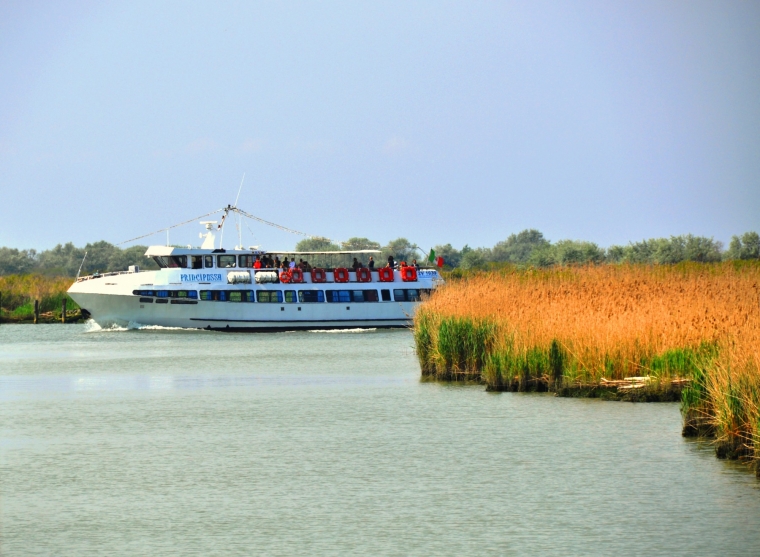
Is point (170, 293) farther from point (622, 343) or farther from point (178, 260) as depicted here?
point (622, 343)

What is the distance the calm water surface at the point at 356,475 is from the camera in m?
16.7

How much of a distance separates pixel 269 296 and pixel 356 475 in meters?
44.3

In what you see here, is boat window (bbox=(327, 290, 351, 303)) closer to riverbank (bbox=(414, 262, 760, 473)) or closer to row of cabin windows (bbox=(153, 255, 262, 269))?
row of cabin windows (bbox=(153, 255, 262, 269))

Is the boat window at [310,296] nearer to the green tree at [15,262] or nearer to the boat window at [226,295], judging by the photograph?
the boat window at [226,295]

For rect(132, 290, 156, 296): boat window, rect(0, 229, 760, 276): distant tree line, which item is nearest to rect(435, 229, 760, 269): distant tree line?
rect(0, 229, 760, 276): distant tree line

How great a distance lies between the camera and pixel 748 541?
626 inches

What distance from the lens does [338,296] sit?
66.2 m

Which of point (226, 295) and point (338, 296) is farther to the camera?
point (338, 296)

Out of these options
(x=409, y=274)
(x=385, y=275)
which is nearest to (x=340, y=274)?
(x=385, y=275)

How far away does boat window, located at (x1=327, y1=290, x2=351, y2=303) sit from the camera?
66.1m

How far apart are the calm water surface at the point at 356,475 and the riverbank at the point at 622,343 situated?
2.37ft

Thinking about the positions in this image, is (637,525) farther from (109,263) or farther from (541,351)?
(109,263)

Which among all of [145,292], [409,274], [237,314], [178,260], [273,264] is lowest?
[237,314]

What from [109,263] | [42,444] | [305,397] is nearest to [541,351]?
[305,397]
